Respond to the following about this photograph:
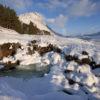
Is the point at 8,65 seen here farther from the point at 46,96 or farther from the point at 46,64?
the point at 46,96

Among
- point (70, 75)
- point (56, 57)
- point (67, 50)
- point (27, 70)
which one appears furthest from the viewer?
point (67, 50)

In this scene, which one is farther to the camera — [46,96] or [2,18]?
[2,18]

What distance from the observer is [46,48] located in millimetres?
42156

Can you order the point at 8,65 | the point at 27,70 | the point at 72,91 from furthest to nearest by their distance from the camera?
1. the point at 8,65
2. the point at 27,70
3. the point at 72,91

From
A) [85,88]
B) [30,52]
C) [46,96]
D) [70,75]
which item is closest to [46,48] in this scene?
[30,52]

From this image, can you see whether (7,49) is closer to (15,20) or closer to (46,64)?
(46,64)

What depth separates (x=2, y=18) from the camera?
66.0 m

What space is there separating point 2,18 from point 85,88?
162 feet

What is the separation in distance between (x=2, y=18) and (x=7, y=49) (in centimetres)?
2928

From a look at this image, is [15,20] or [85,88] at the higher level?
[15,20]

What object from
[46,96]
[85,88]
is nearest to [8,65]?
[85,88]

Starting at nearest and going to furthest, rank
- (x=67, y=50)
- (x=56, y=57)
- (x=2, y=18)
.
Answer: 1. (x=56, y=57)
2. (x=67, y=50)
3. (x=2, y=18)

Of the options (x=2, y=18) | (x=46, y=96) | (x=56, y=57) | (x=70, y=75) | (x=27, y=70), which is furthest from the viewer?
(x=2, y=18)

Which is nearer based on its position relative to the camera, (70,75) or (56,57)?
(70,75)
